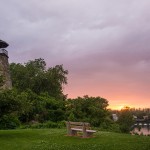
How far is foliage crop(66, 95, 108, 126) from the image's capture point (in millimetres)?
42125

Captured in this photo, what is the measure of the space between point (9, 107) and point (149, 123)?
7371 cm

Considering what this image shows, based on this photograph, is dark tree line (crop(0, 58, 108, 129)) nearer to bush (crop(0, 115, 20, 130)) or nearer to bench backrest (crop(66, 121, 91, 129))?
bush (crop(0, 115, 20, 130))

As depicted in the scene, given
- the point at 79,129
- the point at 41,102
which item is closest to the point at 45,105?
the point at 41,102

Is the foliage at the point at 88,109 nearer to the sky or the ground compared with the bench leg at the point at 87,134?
nearer to the sky

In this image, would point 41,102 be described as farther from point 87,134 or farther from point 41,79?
point 87,134

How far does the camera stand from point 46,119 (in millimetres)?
42156

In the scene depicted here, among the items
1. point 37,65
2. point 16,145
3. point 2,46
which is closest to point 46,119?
point 2,46

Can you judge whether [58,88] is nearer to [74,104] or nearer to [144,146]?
[74,104]

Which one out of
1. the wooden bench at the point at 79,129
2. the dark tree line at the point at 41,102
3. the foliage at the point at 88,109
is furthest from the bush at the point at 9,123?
the wooden bench at the point at 79,129

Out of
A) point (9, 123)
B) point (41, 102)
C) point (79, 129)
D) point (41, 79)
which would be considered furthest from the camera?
point (41, 79)

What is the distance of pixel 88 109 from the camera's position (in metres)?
43.8

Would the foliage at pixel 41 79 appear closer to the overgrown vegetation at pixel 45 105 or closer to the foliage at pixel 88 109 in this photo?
the overgrown vegetation at pixel 45 105

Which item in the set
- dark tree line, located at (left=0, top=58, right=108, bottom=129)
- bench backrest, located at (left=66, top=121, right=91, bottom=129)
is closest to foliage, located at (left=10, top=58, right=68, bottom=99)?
dark tree line, located at (left=0, top=58, right=108, bottom=129)

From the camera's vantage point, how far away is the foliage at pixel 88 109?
138 ft
